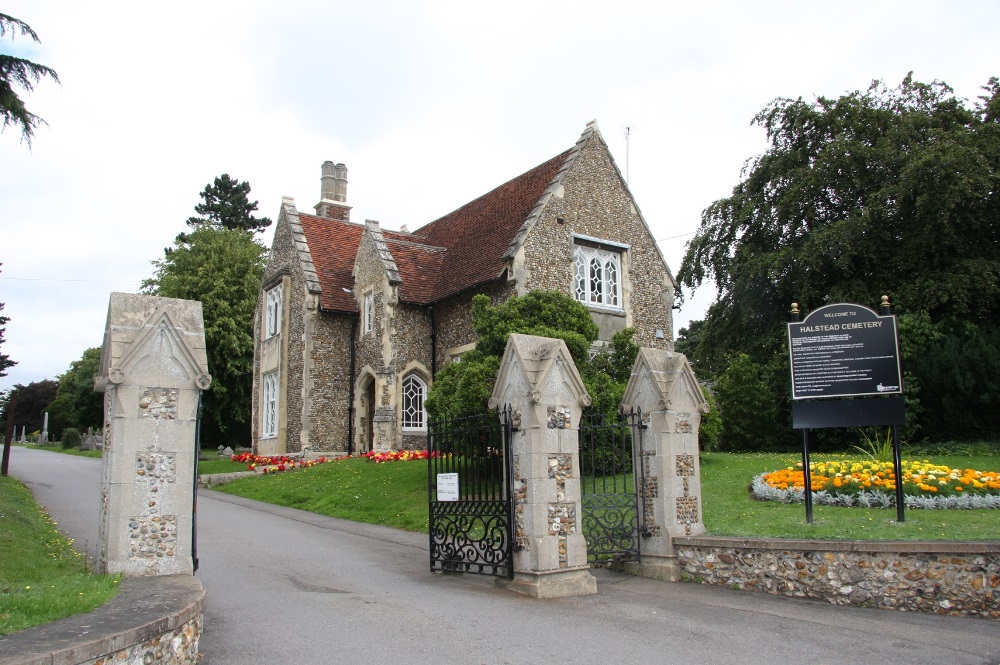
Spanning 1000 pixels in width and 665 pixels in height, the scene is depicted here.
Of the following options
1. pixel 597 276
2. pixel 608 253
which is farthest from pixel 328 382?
pixel 608 253

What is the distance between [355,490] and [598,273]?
10.4 m

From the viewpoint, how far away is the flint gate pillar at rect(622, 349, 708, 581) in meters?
10.4

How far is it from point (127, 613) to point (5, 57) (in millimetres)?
12962

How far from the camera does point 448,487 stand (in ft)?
33.7

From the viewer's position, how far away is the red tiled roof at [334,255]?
90.4 ft

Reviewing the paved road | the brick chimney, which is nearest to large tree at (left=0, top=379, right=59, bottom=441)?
the brick chimney

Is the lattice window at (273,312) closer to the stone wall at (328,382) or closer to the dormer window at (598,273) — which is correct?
the stone wall at (328,382)

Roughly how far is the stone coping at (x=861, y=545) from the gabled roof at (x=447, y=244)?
13.5m

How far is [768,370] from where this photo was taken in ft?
94.9

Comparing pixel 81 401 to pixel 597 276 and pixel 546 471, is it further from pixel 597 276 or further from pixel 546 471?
pixel 546 471

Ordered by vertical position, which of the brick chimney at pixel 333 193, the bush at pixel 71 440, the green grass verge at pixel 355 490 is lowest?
the green grass verge at pixel 355 490

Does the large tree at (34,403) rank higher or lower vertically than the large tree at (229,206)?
lower

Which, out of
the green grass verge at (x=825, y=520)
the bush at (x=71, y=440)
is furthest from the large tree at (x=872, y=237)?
the bush at (x=71, y=440)

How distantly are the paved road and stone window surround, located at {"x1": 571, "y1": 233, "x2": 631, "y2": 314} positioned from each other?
1378cm
